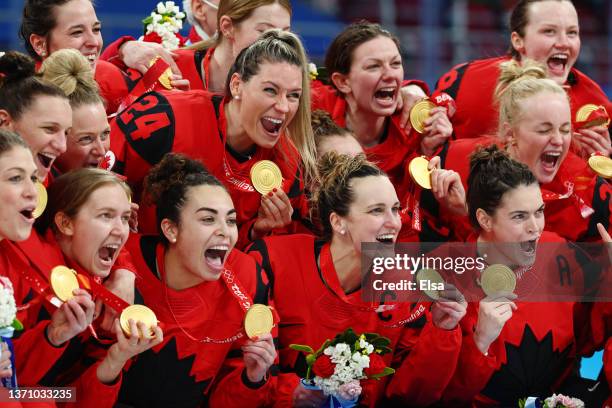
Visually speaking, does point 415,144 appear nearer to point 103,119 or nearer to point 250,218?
point 250,218

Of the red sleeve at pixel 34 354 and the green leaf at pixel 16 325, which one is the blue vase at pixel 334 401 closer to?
the red sleeve at pixel 34 354

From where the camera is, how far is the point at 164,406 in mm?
4051

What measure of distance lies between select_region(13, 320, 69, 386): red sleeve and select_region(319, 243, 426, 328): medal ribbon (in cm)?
105

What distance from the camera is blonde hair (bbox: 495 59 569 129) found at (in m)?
5.02

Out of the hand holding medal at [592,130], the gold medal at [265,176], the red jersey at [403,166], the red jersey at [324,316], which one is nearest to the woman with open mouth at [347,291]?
the red jersey at [324,316]

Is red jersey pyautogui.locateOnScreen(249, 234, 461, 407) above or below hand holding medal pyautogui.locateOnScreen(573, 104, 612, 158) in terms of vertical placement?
below

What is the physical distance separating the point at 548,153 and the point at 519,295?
2.21ft

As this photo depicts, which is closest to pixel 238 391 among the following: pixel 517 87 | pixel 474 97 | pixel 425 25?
pixel 517 87

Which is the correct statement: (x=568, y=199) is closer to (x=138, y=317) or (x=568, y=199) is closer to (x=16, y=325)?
(x=138, y=317)

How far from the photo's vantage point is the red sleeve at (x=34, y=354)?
12.1ft

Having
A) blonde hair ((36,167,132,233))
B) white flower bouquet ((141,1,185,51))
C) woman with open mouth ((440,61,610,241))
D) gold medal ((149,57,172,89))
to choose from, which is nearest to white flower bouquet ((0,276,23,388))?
blonde hair ((36,167,132,233))

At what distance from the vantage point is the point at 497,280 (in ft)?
14.4

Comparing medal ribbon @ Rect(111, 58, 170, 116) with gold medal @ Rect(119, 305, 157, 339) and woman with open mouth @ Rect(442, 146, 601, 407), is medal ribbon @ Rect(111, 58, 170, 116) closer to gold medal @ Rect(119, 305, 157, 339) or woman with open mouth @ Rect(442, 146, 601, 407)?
woman with open mouth @ Rect(442, 146, 601, 407)

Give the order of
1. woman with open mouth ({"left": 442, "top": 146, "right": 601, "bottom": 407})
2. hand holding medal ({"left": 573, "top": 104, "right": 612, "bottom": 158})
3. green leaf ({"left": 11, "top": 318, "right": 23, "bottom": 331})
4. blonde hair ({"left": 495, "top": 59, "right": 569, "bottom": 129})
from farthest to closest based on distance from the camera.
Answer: hand holding medal ({"left": 573, "top": 104, "right": 612, "bottom": 158}) < blonde hair ({"left": 495, "top": 59, "right": 569, "bottom": 129}) < woman with open mouth ({"left": 442, "top": 146, "right": 601, "bottom": 407}) < green leaf ({"left": 11, "top": 318, "right": 23, "bottom": 331})
